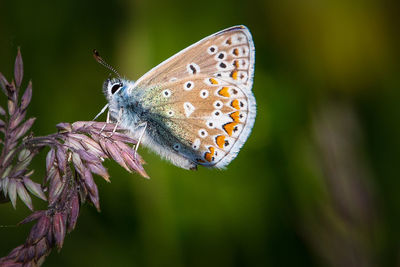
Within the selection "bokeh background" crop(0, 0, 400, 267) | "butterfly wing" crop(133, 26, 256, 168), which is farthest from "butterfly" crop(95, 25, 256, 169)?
"bokeh background" crop(0, 0, 400, 267)

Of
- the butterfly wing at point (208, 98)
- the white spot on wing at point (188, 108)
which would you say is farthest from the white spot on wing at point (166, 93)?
the white spot on wing at point (188, 108)

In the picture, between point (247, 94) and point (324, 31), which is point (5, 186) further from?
point (324, 31)

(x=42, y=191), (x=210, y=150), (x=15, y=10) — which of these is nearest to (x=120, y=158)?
(x=42, y=191)

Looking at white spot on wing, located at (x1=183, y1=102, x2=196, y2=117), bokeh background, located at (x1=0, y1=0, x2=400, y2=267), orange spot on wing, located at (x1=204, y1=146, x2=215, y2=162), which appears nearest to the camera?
bokeh background, located at (x1=0, y1=0, x2=400, y2=267)

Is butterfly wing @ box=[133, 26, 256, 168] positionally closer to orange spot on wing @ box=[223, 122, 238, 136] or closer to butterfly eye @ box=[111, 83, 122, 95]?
orange spot on wing @ box=[223, 122, 238, 136]

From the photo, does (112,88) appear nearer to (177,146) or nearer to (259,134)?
(177,146)

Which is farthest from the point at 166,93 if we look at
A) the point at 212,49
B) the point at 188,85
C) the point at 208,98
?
the point at 212,49
